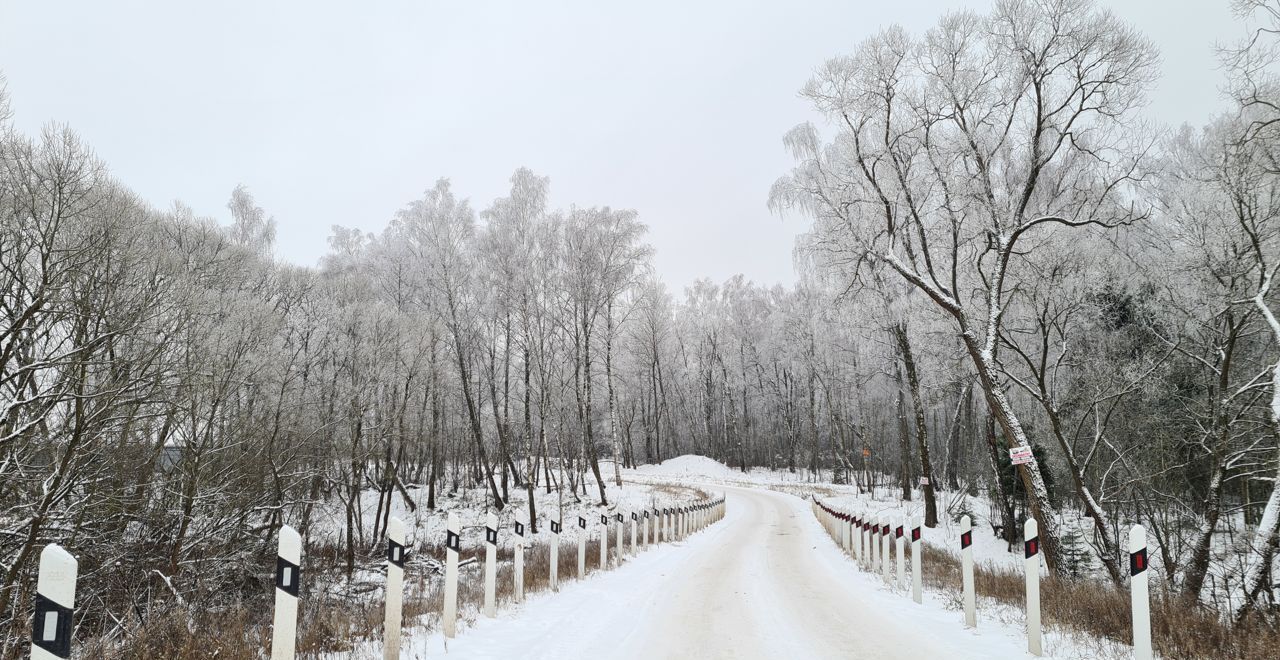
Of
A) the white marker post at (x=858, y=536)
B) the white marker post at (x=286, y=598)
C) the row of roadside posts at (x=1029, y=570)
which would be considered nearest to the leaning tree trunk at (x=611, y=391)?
the white marker post at (x=858, y=536)

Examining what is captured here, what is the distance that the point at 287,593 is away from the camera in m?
3.94

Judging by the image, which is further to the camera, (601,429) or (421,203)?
(601,429)

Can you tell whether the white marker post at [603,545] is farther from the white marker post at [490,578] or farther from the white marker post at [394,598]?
the white marker post at [394,598]

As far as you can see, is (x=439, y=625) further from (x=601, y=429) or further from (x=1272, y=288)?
(x=601, y=429)

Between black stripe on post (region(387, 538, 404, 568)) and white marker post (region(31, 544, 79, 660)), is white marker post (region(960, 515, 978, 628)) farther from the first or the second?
white marker post (region(31, 544, 79, 660))

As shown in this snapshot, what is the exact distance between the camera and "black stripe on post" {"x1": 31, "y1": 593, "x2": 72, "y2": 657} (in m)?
2.72

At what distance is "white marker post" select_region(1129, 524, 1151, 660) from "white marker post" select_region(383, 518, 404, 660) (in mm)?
5672

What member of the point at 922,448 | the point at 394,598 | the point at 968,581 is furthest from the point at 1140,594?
the point at 922,448

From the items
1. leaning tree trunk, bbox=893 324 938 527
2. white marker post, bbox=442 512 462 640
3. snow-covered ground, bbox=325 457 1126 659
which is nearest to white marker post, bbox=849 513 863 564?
snow-covered ground, bbox=325 457 1126 659

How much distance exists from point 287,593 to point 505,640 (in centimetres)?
280

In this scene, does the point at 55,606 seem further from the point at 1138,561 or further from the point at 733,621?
the point at 1138,561

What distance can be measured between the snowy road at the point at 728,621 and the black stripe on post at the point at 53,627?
305 cm

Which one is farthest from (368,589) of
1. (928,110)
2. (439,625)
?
(928,110)

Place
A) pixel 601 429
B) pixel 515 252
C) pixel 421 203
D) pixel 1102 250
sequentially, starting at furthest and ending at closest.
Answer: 1. pixel 601 429
2. pixel 421 203
3. pixel 515 252
4. pixel 1102 250
